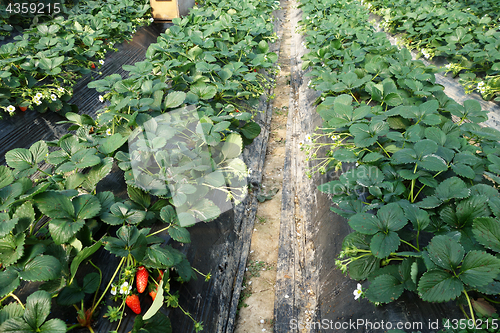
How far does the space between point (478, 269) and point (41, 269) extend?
141 cm

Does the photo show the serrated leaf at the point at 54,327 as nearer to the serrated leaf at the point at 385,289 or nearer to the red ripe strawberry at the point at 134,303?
the red ripe strawberry at the point at 134,303

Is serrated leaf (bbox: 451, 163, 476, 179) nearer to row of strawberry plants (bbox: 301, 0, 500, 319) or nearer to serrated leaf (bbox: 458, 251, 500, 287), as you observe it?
row of strawberry plants (bbox: 301, 0, 500, 319)

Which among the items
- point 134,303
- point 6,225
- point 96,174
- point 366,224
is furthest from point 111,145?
point 366,224

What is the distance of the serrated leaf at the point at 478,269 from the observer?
86 cm

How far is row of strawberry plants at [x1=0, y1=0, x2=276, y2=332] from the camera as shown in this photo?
0.95 m

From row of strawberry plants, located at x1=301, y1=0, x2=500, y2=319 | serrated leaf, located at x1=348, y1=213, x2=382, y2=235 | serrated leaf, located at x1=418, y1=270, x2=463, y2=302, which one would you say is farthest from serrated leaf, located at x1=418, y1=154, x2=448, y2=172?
serrated leaf, located at x1=418, y1=270, x2=463, y2=302

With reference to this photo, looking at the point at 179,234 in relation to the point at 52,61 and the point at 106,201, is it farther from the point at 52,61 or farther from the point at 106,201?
the point at 52,61

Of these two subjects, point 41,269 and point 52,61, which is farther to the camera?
point 52,61

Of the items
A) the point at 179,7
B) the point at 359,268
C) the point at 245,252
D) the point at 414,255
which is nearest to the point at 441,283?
the point at 414,255

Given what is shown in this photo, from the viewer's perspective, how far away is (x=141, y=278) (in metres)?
1.09

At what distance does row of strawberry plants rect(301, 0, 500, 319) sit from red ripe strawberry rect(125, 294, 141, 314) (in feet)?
2.76

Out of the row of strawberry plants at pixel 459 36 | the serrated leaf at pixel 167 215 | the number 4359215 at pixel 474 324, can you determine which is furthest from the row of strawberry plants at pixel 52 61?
the row of strawberry plants at pixel 459 36

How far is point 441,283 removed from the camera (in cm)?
91

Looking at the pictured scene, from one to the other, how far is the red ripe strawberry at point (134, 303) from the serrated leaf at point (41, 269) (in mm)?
272
